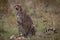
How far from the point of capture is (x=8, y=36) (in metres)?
6.21

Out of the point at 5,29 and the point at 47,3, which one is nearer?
the point at 5,29

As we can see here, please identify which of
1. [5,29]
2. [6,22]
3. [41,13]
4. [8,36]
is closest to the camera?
[8,36]

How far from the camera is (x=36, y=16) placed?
7.52m

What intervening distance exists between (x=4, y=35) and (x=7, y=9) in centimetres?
163

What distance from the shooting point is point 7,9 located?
777cm

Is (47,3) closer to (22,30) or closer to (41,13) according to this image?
(41,13)

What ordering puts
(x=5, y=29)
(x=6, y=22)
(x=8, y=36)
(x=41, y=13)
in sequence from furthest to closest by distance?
(x=41, y=13) → (x=6, y=22) → (x=5, y=29) → (x=8, y=36)

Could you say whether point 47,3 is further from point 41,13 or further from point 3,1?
point 3,1

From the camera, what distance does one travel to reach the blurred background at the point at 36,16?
626 centimetres

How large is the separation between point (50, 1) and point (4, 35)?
2734mm

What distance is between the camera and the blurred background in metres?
6.26

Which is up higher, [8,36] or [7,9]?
[7,9]

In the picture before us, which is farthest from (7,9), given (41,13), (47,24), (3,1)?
(47,24)

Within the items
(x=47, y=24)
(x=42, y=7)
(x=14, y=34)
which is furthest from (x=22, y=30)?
(x=42, y=7)
